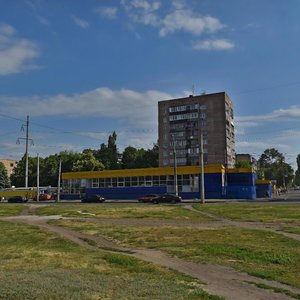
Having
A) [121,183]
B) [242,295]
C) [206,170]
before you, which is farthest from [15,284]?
[121,183]

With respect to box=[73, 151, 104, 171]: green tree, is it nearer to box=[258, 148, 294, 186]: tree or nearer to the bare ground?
box=[258, 148, 294, 186]: tree

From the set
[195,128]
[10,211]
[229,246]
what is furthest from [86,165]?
[229,246]

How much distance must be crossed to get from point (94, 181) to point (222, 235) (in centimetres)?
6796

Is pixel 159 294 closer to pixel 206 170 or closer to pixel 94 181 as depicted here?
pixel 206 170

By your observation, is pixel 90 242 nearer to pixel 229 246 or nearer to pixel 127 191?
Answer: pixel 229 246

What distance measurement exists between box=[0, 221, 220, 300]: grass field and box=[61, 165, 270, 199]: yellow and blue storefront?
2332 inches

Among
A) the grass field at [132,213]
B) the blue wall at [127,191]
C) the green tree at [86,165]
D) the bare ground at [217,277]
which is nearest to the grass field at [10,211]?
the grass field at [132,213]

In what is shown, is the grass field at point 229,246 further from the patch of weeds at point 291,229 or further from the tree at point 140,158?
the tree at point 140,158

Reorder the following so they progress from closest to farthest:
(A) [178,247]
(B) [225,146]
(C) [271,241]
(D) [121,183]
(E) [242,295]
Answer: (E) [242,295], (A) [178,247], (C) [271,241], (D) [121,183], (B) [225,146]

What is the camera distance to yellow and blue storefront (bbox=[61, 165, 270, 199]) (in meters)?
75.9

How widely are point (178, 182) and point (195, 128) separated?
54.0 metres

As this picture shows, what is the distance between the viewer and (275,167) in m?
169

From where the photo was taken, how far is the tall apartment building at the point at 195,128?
128 meters

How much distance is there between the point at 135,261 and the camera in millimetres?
14375
